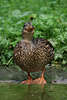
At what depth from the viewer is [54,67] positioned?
24.1 feet

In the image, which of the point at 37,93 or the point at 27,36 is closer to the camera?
the point at 37,93

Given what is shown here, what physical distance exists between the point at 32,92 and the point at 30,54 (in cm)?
83

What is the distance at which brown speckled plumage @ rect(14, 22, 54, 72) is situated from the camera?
6281mm

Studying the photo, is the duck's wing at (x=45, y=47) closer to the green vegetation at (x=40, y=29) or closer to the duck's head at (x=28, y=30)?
the duck's head at (x=28, y=30)

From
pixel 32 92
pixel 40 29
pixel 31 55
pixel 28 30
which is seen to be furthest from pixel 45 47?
pixel 40 29

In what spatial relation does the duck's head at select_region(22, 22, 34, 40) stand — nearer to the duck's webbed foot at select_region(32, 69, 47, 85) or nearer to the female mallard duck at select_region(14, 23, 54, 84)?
the female mallard duck at select_region(14, 23, 54, 84)

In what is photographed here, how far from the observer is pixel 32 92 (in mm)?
5672

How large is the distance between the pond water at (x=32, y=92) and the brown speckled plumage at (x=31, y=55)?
0.39 m

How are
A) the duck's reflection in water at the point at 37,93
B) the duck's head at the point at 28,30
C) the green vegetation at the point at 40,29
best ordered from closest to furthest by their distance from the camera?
the duck's reflection in water at the point at 37,93, the duck's head at the point at 28,30, the green vegetation at the point at 40,29

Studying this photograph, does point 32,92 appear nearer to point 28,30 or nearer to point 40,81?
point 40,81

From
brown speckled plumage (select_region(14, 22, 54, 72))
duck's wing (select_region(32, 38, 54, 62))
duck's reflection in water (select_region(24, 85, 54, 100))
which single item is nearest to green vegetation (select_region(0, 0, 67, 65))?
duck's wing (select_region(32, 38, 54, 62))

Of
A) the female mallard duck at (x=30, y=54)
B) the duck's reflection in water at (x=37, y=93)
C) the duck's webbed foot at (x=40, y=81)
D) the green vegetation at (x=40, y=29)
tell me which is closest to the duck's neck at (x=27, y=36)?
the female mallard duck at (x=30, y=54)

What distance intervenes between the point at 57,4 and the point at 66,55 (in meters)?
3.00

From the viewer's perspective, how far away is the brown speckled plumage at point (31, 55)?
6281mm
